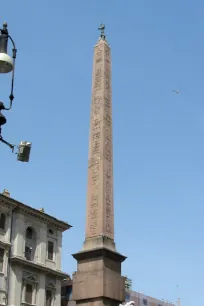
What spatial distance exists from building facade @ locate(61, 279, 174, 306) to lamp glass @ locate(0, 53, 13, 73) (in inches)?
1398

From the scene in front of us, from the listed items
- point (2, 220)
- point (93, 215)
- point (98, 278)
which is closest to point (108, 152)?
point (93, 215)

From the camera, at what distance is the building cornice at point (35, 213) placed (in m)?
33.8

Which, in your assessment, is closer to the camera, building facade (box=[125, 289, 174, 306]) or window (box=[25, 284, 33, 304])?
window (box=[25, 284, 33, 304])

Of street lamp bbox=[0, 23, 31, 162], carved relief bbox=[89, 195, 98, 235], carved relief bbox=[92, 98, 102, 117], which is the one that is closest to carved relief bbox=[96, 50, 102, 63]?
carved relief bbox=[92, 98, 102, 117]

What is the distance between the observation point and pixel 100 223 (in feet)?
53.7

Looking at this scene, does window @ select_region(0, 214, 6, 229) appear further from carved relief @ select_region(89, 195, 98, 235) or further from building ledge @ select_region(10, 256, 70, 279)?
carved relief @ select_region(89, 195, 98, 235)

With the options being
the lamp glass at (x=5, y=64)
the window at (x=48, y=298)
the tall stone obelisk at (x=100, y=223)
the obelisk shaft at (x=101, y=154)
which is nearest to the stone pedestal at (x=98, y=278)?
the tall stone obelisk at (x=100, y=223)

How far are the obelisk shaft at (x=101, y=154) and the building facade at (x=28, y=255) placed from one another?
16.2 metres

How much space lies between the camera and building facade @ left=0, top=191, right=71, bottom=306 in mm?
32844

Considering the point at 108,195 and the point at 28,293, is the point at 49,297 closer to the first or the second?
the point at 28,293

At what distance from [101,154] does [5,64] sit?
9281 millimetres

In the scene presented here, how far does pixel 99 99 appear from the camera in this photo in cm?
1859

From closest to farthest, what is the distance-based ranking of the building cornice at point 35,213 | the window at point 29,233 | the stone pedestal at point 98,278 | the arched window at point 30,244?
the stone pedestal at point 98,278 → the building cornice at point 35,213 → the arched window at point 30,244 → the window at point 29,233

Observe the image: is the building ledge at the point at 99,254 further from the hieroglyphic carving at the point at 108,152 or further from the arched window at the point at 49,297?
the arched window at the point at 49,297
